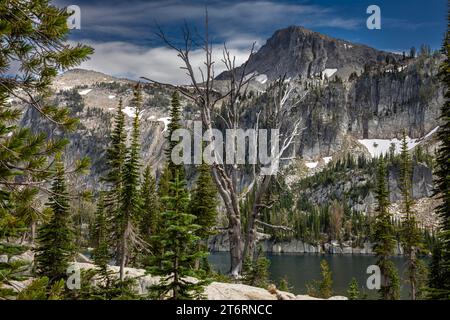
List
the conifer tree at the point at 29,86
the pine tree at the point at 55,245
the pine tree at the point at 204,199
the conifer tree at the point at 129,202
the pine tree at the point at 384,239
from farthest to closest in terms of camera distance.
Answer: the pine tree at the point at 384,239
the pine tree at the point at 204,199
the conifer tree at the point at 129,202
the pine tree at the point at 55,245
the conifer tree at the point at 29,86

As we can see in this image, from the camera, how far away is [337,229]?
194m

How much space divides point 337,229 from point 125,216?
172 meters

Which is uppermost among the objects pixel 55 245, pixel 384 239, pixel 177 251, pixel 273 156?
pixel 273 156

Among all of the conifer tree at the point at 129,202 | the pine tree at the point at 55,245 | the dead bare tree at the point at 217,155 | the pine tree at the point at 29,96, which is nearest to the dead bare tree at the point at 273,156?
the dead bare tree at the point at 217,155

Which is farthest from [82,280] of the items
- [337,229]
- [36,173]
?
[337,229]

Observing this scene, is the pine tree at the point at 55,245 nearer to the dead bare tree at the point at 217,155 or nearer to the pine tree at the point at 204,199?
the pine tree at the point at 204,199

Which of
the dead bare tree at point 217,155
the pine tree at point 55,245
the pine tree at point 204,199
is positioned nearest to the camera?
the dead bare tree at point 217,155

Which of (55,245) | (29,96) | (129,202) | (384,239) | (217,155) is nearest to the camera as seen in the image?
(29,96)

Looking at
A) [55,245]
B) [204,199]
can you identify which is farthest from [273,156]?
[204,199]

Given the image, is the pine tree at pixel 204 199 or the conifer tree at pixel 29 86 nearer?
the conifer tree at pixel 29 86

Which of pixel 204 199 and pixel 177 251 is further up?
pixel 204 199

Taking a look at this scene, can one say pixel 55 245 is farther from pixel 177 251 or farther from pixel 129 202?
pixel 177 251
